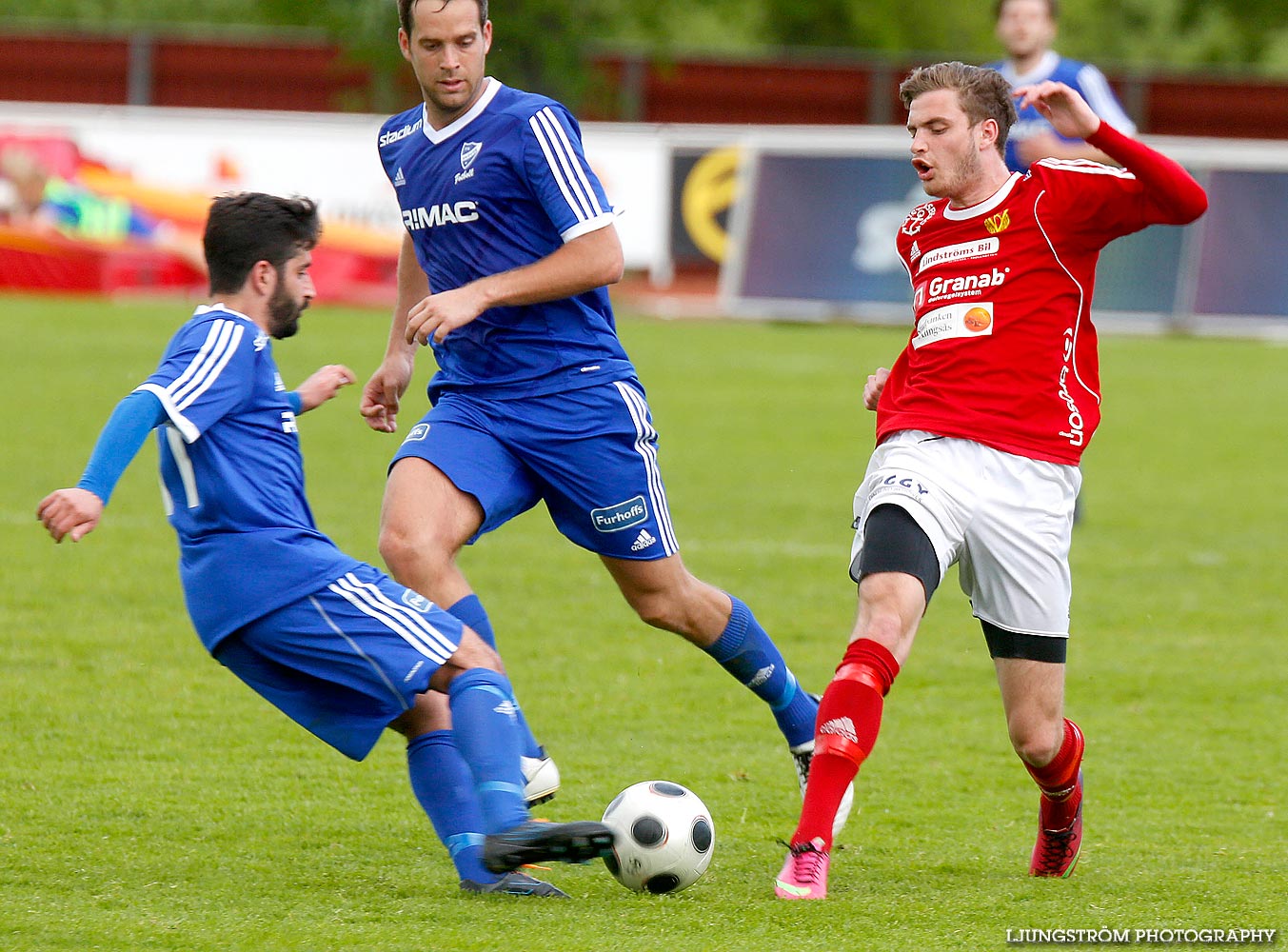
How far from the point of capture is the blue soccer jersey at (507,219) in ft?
15.4

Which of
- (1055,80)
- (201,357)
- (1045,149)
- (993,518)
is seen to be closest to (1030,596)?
(993,518)

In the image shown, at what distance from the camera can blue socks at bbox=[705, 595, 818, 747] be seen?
201 inches

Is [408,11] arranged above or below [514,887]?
above

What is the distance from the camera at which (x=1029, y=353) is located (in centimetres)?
438

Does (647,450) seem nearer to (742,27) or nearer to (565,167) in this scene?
(565,167)

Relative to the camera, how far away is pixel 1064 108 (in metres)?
4.23

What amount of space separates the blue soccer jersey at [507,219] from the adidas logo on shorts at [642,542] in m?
0.43

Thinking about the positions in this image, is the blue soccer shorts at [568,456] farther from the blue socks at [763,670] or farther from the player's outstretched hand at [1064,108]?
the player's outstretched hand at [1064,108]

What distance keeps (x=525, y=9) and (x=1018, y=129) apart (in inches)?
846

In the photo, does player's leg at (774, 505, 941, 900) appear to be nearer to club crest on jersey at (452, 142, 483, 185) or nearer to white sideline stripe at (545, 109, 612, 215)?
white sideline stripe at (545, 109, 612, 215)

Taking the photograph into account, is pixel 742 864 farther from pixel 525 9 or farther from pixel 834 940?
pixel 525 9

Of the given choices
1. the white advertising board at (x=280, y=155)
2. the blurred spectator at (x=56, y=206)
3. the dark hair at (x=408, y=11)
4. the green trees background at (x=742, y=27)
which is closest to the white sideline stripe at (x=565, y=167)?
the dark hair at (x=408, y=11)

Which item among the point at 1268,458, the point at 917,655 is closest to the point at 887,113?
the point at 1268,458

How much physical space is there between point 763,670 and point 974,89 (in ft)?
5.72
